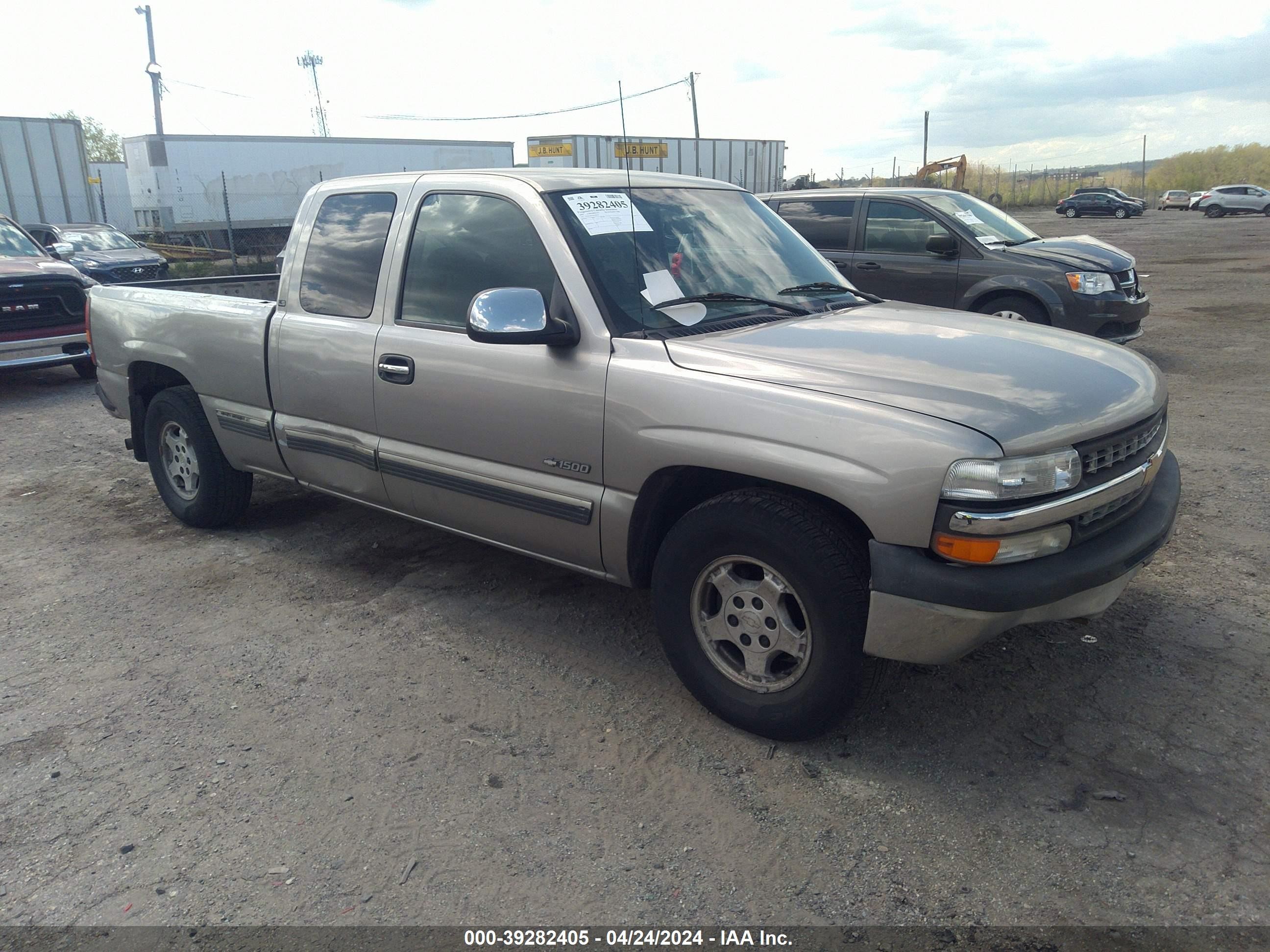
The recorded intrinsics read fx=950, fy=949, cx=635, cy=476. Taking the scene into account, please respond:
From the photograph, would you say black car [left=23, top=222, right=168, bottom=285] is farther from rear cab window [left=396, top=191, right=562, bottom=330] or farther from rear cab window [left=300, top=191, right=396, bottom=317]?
rear cab window [left=396, top=191, right=562, bottom=330]

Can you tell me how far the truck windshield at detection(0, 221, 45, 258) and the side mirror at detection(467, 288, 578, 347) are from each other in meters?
9.41

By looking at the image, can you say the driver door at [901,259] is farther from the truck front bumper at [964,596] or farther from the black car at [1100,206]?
the black car at [1100,206]

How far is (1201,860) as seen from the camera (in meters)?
2.55

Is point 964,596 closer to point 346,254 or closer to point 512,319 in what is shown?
point 512,319

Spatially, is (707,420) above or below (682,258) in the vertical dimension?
below

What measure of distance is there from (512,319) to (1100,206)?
49.0 m

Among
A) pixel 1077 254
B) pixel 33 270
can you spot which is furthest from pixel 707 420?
pixel 33 270

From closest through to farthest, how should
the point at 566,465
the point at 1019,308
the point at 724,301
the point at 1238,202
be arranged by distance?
the point at 566,465 → the point at 724,301 → the point at 1019,308 → the point at 1238,202

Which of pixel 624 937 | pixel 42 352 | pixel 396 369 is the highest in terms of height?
pixel 396 369

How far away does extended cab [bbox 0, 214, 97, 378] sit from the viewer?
30.9 ft

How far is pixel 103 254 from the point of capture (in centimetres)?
1630

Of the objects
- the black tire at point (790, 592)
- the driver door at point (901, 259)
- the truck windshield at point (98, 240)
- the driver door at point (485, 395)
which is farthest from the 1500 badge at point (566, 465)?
the truck windshield at point (98, 240)

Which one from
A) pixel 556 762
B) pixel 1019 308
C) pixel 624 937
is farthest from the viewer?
pixel 1019 308

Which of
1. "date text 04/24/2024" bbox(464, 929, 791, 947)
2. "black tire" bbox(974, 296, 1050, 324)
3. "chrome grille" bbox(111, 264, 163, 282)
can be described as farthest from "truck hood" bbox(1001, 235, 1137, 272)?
"chrome grille" bbox(111, 264, 163, 282)
